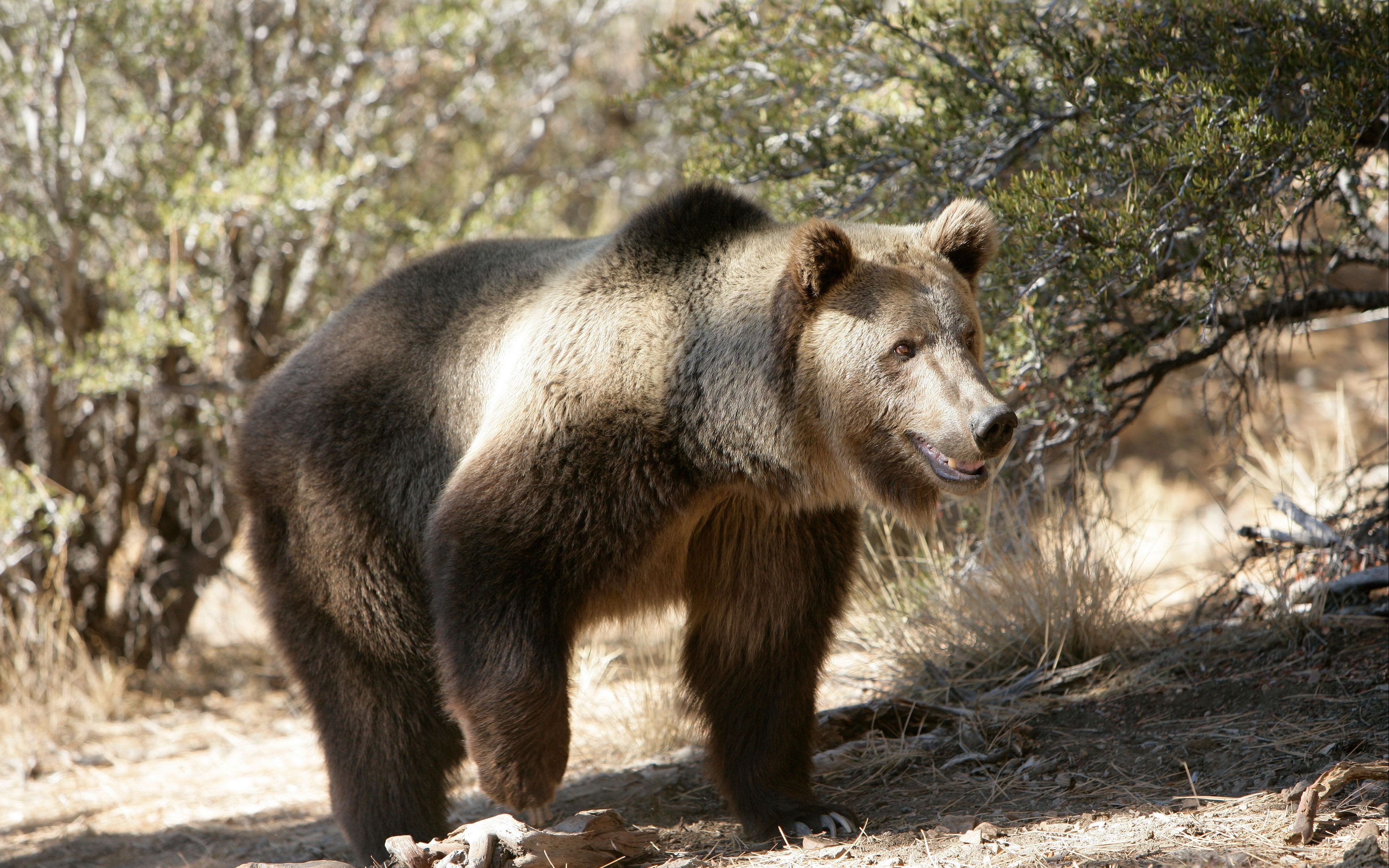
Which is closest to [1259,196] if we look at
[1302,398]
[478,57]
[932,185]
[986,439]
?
[932,185]

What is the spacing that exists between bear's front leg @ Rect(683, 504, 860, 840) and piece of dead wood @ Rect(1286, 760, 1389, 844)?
135cm

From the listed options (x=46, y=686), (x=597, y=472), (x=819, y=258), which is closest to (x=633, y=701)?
(x=597, y=472)

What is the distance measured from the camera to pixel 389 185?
26.5ft

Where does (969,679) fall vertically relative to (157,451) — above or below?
below

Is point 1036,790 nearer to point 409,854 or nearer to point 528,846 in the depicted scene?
point 528,846

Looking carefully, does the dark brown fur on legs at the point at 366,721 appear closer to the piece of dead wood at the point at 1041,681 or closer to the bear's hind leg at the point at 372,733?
the bear's hind leg at the point at 372,733

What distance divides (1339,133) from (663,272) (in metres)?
2.20

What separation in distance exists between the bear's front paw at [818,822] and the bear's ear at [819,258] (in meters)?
1.73

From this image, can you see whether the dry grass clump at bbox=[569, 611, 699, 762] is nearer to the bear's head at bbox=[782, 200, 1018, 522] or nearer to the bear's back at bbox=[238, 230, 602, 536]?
the bear's back at bbox=[238, 230, 602, 536]

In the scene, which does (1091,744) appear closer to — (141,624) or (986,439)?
(986,439)

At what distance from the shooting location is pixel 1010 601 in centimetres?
496

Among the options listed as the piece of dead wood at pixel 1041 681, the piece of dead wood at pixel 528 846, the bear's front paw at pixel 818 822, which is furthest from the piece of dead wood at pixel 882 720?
the piece of dead wood at pixel 528 846

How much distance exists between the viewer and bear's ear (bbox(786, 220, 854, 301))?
3.36m

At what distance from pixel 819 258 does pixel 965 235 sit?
1.83 ft
